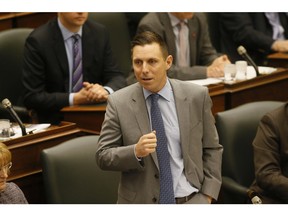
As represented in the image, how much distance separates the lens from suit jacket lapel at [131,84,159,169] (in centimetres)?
110

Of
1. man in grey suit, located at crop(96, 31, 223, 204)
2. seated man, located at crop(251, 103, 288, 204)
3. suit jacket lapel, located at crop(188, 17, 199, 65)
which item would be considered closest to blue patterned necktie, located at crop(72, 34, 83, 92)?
suit jacket lapel, located at crop(188, 17, 199, 65)

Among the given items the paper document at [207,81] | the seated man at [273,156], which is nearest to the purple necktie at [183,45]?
the paper document at [207,81]

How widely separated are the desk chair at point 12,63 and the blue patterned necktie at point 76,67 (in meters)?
0.20

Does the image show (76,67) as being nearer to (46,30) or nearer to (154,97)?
(46,30)

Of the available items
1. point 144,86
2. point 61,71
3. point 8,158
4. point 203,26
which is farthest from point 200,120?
point 203,26

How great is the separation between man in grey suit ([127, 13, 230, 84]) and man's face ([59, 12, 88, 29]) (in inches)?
9.1

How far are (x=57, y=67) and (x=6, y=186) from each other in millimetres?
643

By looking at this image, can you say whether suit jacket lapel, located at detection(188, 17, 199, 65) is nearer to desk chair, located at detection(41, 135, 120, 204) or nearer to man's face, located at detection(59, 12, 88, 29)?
man's face, located at detection(59, 12, 88, 29)

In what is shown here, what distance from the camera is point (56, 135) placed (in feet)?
5.07

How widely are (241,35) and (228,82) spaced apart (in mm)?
587

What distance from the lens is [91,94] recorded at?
1.74 m

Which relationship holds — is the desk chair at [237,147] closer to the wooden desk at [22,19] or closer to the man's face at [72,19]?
the man's face at [72,19]

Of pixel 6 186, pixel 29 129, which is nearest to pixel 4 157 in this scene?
pixel 6 186
